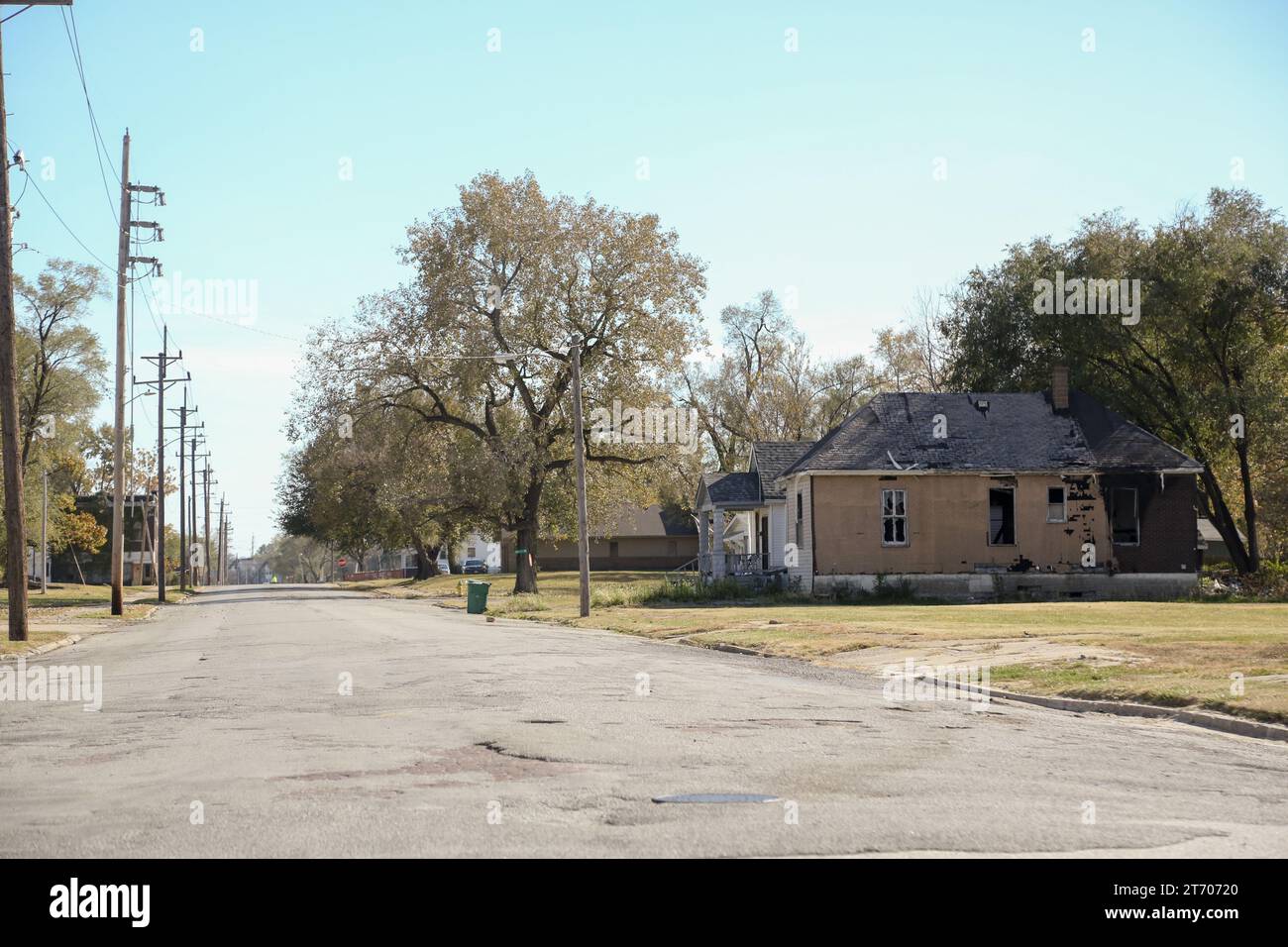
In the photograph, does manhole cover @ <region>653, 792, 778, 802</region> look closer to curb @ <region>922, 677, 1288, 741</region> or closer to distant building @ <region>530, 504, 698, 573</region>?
curb @ <region>922, 677, 1288, 741</region>

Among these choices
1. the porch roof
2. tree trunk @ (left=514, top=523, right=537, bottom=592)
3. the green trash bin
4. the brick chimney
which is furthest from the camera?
tree trunk @ (left=514, top=523, right=537, bottom=592)

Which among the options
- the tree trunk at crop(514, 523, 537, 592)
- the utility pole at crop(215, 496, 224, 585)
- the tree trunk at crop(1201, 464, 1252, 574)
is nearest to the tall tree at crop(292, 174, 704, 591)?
the tree trunk at crop(514, 523, 537, 592)

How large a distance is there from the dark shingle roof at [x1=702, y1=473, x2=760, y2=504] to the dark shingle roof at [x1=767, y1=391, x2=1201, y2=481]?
556 centimetres

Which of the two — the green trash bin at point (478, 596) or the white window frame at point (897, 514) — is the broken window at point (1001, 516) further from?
the green trash bin at point (478, 596)

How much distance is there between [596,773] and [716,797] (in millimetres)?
1272

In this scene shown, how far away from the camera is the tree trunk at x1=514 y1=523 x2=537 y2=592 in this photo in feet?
182

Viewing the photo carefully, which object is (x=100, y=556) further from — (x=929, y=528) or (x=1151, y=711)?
(x=1151, y=711)

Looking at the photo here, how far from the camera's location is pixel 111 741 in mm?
11234

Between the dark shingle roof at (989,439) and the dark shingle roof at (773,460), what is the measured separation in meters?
4.43

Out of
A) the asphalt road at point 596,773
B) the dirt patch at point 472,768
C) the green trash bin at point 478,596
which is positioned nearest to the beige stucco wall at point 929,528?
the green trash bin at point 478,596

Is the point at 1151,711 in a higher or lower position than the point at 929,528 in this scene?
lower

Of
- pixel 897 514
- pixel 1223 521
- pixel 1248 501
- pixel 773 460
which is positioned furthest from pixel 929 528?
pixel 1223 521

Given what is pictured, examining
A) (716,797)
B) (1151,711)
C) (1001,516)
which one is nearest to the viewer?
(716,797)

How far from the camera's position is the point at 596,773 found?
366 inches
